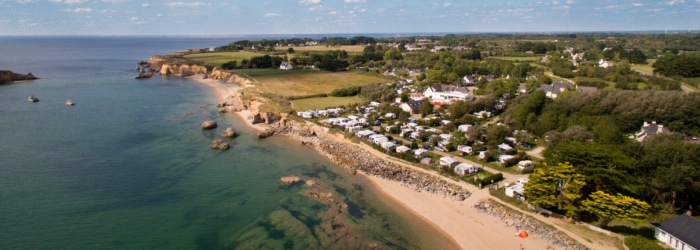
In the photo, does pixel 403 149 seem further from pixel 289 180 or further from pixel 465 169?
pixel 289 180

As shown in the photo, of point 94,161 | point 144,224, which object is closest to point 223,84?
point 94,161

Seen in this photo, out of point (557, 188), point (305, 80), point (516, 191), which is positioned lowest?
point (516, 191)

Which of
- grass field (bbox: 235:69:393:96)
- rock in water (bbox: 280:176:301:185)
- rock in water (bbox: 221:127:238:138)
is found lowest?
rock in water (bbox: 280:176:301:185)

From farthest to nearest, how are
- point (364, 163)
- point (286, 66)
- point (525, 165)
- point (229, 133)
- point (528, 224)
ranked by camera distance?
point (286, 66) < point (229, 133) < point (364, 163) < point (525, 165) < point (528, 224)

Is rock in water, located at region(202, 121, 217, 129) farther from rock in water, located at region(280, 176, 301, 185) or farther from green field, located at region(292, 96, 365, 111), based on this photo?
rock in water, located at region(280, 176, 301, 185)

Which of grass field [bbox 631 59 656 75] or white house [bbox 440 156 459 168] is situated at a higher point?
grass field [bbox 631 59 656 75]

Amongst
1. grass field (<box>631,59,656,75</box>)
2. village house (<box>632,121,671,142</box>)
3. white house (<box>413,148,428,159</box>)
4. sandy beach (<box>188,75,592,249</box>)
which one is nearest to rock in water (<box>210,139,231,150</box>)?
sandy beach (<box>188,75,592,249</box>)

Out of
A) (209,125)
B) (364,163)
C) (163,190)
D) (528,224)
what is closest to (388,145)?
(364,163)
